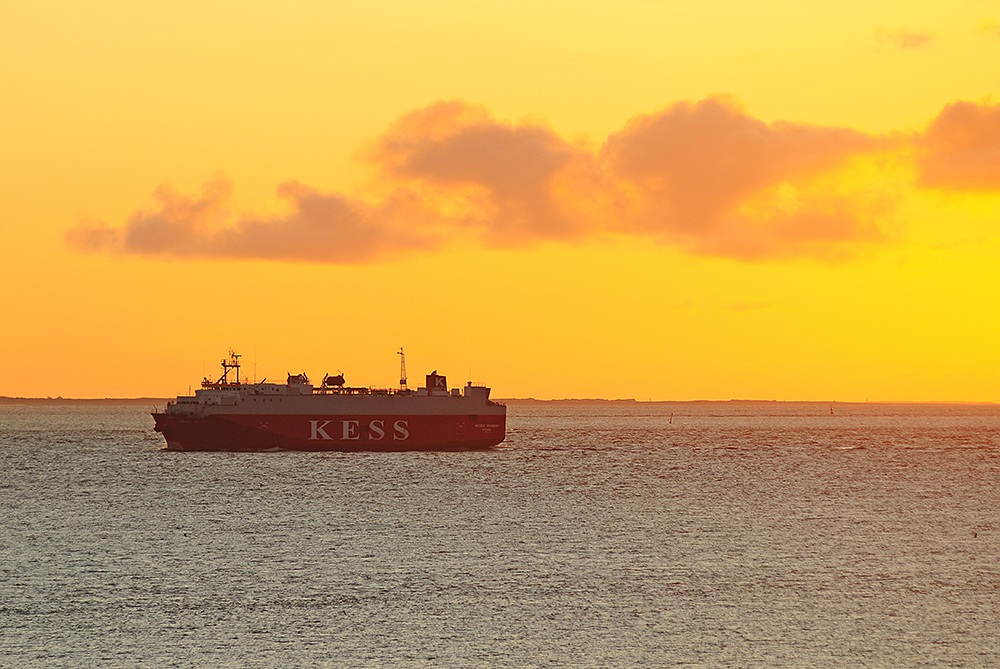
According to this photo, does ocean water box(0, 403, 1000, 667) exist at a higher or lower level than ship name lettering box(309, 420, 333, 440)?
lower

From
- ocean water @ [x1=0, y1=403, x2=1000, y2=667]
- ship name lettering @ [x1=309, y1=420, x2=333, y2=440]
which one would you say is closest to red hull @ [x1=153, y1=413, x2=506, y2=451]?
ship name lettering @ [x1=309, y1=420, x2=333, y2=440]

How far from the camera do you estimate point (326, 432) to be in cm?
11381

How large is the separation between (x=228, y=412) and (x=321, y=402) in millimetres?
9494

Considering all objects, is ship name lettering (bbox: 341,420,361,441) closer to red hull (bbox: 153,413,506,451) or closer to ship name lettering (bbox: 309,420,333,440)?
red hull (bbox: 153,413,506,451)

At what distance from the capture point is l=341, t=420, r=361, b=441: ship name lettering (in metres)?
114

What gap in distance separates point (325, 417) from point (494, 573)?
232 feet

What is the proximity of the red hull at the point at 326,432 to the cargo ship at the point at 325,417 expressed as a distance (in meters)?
0.10

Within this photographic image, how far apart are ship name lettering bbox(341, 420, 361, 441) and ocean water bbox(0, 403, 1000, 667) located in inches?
633

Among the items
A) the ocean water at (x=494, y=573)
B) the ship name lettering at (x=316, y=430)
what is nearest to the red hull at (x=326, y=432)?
the ship name lettering at (x=316, y=430)

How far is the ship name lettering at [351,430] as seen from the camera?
373ft

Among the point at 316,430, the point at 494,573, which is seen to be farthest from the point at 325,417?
the point at 494,573

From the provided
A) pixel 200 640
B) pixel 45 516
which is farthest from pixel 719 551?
pixel 45 516

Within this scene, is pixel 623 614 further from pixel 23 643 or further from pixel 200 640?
pixel 23 643

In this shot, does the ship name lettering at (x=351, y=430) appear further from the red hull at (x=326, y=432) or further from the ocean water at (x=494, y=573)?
the ocean water at (x=494, y=573)
